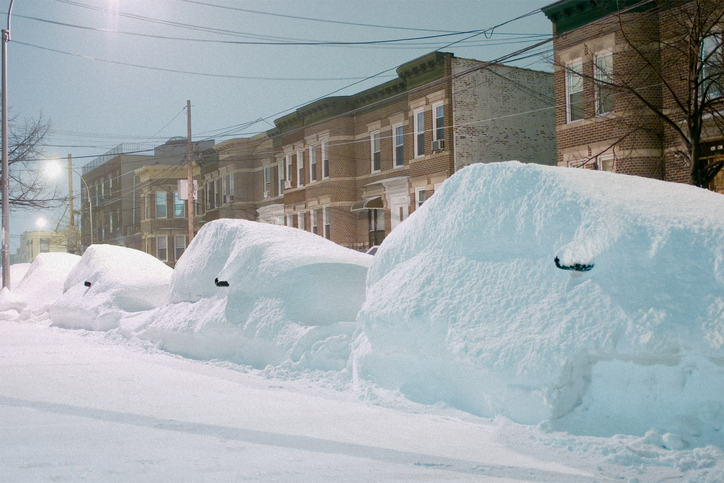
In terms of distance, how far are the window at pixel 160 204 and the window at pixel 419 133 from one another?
102 feet

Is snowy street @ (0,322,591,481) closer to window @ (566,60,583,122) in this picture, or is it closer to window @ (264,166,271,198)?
window @ (566,60,583,122)

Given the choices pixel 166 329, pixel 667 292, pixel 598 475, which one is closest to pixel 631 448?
pixel 598 475

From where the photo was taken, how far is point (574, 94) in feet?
64.3

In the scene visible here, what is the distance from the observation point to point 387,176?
27969mm

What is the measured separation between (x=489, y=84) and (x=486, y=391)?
2177 centimetres

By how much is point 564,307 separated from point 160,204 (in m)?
Answer: 49.9

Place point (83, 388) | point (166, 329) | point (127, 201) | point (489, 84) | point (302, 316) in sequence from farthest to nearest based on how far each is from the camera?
point (127, 201) → point (489, 84) → point (166, 329) → point (302, 316) → point (83, 388)

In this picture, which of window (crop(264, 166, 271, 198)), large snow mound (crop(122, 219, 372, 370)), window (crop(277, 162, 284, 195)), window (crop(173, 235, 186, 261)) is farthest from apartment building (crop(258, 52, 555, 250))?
window (crop(173, 235, 186, 261))

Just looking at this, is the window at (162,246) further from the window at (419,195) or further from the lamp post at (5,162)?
the lamp post at (5,162)

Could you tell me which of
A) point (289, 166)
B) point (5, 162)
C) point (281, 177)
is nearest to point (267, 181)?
point (281, 177)

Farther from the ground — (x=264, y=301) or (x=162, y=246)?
(x=162, y=246)

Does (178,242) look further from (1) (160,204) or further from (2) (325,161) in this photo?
(2) (325,161)

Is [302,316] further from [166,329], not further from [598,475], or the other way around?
[598,475]

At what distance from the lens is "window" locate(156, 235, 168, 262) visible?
51219 mm
